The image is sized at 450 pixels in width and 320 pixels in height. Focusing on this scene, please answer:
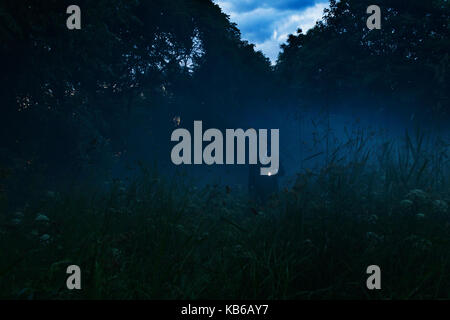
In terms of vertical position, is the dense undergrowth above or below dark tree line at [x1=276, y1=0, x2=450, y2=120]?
below

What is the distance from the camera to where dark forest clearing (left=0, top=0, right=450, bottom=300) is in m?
2.54

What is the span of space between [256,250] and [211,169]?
503cm

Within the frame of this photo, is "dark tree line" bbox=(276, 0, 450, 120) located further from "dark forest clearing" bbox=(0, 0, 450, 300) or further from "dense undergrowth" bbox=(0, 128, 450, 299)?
"dense undergrowth" bbox=(0, 128, 450, 299)

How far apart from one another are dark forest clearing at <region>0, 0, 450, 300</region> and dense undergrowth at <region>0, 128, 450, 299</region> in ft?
0.05

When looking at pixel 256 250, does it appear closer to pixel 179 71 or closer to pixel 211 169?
pixel 211 169

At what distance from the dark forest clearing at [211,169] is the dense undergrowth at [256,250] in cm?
1

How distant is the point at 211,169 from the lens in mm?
7840

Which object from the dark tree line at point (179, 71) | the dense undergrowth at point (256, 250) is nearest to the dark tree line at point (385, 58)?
the dark tree line at point (179, 71)

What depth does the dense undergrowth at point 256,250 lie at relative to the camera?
2.37 meters

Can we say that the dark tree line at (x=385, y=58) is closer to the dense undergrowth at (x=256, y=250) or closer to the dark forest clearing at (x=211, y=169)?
the dark forest clearing at (x=211, y=169)

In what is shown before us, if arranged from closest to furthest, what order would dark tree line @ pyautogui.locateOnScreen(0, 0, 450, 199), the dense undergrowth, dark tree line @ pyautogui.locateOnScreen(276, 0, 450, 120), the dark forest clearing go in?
the dense undergrowth → the dark forest clearing → dark tree line @ pyautogui.locateOnScreen(0, 0, 450, 199) → dark tree line @ pyautogui.locateOnScreen(276, 0, 450, 120)

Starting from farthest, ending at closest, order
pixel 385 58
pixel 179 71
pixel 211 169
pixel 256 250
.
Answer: pixel 179 71 → pixel 385 58 → pixel 211 169 → pixel 256 250

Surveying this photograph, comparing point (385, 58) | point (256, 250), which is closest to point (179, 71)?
point (385, 58)

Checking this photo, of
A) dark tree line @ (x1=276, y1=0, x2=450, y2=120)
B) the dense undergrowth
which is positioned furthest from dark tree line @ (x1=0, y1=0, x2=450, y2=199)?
the dense undergrowth
